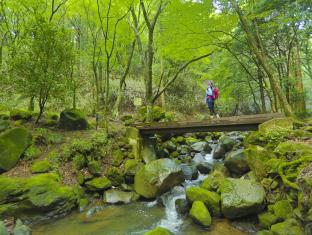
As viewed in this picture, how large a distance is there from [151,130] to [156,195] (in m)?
3.44

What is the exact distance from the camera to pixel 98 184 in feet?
30.8

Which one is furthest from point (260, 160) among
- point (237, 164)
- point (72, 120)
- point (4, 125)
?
point (4, 125)

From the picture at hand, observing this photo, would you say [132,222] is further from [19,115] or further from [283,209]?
[19,115]

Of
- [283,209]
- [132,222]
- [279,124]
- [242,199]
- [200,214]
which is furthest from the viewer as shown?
[279,124]

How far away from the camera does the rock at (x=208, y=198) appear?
717cm

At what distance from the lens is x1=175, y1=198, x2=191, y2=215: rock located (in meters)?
7.89

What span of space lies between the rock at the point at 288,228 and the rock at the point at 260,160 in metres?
1.85

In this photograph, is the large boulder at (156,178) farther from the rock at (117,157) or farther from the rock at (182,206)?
the rock at (117,157)

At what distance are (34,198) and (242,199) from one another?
20.1 feet

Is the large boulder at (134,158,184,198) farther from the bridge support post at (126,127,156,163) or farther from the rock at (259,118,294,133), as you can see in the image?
the rock at (259,118,294,133)

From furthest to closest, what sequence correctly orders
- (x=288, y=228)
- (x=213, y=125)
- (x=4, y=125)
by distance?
(x=4, y=125)
(x=213, y=125)
(x=288, y=228)

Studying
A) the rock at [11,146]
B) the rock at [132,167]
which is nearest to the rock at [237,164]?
the rock at [132,167]

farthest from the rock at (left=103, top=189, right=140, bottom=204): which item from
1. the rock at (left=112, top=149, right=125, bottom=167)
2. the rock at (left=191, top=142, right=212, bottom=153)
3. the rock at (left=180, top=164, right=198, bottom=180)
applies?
the rock at (left=191, top=142, right=212, bottom=153)

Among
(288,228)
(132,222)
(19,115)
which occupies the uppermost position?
(19,115)
